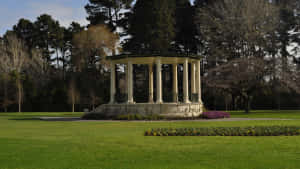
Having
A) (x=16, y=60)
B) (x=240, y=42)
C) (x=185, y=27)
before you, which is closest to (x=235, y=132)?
(x=240, y=42)

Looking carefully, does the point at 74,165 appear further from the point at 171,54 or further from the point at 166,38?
the point at 166,38

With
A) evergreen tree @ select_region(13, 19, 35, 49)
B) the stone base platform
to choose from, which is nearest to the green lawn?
the stone base platform

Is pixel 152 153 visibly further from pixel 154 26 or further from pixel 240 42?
pixel 154 26

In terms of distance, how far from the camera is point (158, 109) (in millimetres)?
32656

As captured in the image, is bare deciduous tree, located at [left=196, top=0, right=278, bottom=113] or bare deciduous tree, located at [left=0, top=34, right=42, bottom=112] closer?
bare deciduous tree, located at [left=196, top=0, right=278, bottom=113]

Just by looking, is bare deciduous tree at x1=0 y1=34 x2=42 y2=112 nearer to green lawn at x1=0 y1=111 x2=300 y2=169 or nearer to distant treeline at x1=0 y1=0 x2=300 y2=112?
distant treeline at x1=0 y1=0 x2=300 y2=112

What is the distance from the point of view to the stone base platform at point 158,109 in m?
32.6

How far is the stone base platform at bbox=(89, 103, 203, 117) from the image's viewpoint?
32.6m

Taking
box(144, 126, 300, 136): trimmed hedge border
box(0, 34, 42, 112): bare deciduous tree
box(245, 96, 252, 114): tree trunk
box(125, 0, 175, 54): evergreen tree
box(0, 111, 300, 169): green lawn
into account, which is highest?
box(125, 0, 175, 54): evergreen tree

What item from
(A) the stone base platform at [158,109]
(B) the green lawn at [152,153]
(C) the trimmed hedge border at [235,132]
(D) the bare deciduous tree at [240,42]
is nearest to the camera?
(B) the green lawn at [152,153]

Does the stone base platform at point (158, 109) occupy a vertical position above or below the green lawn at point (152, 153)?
above

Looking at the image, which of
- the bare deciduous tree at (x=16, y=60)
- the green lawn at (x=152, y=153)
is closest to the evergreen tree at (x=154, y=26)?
the bare deciduous tree at (x=16, y=60)

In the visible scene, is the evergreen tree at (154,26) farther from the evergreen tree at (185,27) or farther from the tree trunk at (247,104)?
the tree trunk at (247,104)

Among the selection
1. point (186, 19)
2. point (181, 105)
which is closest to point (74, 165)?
point (181, 105)
